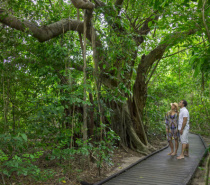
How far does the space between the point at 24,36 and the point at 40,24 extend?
1096mm

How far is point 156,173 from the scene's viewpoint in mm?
5504

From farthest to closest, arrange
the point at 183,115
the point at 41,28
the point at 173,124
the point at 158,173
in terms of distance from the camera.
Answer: the point at 173,124 < the point at 183,115 < the point at 41,28 < the point at 158,173

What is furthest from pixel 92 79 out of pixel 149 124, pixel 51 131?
pixel 149 124

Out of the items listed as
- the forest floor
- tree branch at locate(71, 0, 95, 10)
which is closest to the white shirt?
the forest floor

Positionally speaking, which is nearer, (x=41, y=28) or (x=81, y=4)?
(x=81, y=4)

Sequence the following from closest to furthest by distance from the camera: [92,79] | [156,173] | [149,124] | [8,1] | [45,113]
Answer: [45,113]
[8,1]
[156,173]
[92,79]
[149,124]

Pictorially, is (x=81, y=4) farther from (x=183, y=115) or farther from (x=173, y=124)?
(x=173, y=124)

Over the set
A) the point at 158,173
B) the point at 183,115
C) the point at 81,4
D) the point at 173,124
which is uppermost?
the point at 81,4

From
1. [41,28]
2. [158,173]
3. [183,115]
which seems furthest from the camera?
[183,115]

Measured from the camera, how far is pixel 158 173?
216 inches

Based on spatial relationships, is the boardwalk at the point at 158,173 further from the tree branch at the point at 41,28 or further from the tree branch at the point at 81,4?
the tree branch at the point at 81,4

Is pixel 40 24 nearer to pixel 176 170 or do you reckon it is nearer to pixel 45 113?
pixel 45 113

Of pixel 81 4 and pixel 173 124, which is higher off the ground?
pixel 81 4

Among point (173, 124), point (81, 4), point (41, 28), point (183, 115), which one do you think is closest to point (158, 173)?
point (183, 115)
